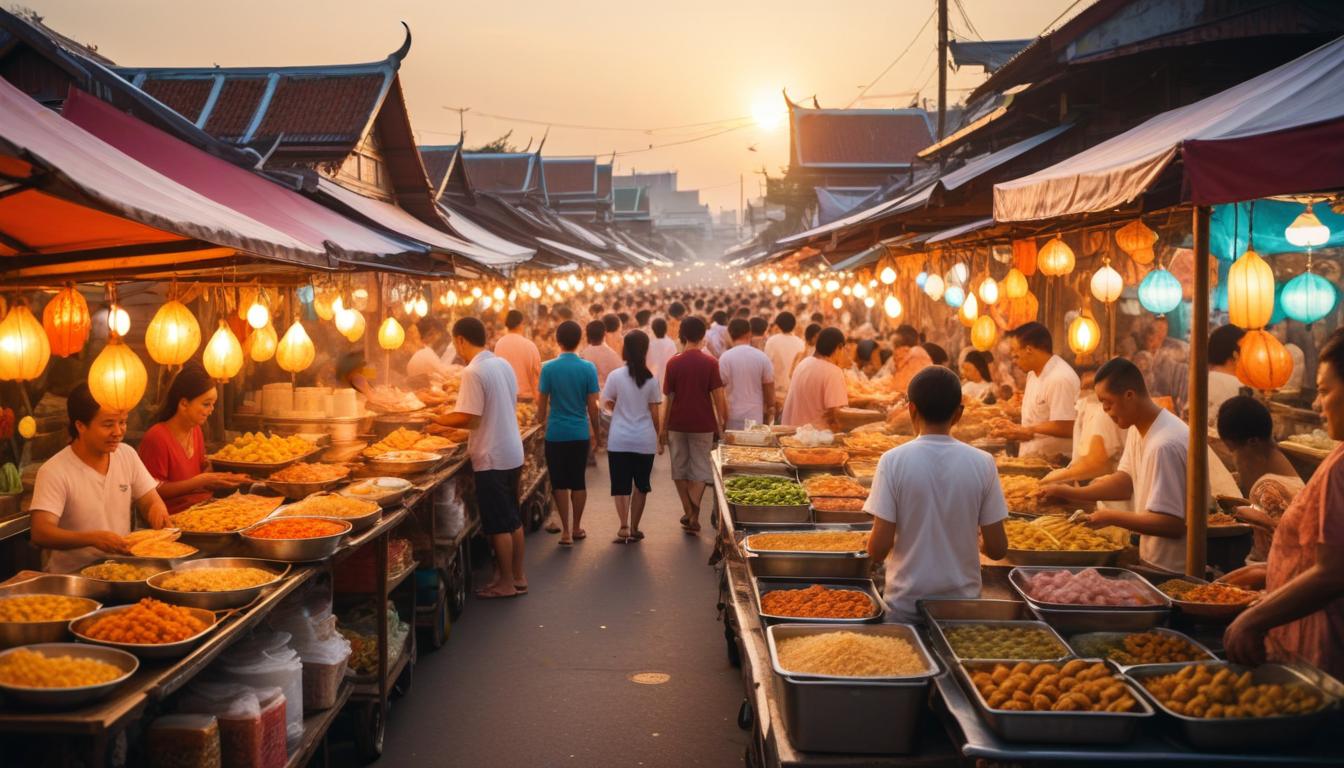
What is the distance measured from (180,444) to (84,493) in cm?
129

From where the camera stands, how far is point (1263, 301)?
491cm

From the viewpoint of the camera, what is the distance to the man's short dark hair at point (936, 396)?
12.7 ft

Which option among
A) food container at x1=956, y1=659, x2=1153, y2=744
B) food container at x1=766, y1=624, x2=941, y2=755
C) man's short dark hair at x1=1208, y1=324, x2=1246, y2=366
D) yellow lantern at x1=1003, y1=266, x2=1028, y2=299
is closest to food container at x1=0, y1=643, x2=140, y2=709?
food container at x1=766, y1=624, x2=941, y2=755

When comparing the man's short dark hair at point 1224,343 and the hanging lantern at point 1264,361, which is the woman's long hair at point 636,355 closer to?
the man's short dark hair at point 1224,343

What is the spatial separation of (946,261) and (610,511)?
576 cm

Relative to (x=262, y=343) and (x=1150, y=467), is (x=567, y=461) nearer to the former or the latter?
(x=262, y=343)

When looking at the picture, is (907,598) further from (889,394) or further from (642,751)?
(889,394)

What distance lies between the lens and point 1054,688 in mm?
3205

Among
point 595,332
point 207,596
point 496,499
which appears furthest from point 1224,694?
point 595,332

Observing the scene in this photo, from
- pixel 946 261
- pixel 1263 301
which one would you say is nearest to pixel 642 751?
pixel 1263 301

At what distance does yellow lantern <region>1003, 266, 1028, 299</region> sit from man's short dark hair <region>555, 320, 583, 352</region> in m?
3.90

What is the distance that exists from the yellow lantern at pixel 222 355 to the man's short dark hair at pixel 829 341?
17.5 feet

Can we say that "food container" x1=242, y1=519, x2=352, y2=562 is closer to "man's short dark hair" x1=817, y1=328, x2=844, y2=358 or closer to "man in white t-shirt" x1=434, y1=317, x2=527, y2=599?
"man in white t-shirt" x1=434, y1=317, x2=527, y2=599

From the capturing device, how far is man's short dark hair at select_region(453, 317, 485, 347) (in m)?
7.87
